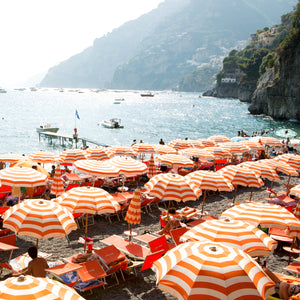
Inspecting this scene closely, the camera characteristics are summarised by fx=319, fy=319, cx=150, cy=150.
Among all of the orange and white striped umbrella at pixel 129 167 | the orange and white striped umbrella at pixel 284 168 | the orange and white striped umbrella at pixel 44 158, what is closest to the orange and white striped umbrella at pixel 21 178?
the orange and white striped umbrella at pixel 129 167

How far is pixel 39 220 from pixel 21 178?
154 inches

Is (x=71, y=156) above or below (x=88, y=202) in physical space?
below

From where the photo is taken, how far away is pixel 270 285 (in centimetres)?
552

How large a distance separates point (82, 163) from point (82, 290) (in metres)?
7.19

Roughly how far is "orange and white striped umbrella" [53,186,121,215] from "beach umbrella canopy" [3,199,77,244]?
0.83m

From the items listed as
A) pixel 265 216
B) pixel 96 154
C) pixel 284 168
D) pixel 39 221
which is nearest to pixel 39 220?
pixel 39 221

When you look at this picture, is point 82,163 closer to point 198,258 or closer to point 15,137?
point 198,258

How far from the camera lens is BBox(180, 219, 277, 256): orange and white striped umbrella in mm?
6953

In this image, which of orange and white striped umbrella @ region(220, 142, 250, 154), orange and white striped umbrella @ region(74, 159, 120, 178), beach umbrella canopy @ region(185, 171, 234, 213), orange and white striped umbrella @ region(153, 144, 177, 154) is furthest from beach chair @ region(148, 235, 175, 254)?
orange and white striped umbrella @ region(220, 142, 250, 154)

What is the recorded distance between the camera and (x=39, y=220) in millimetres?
7578

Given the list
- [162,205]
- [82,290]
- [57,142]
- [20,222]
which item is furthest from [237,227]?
A: [57,142]

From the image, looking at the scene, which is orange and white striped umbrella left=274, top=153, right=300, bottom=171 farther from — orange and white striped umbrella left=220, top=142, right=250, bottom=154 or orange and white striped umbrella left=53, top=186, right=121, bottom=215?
orange and white striped umbrella left=53, top=186, right=121, bottom=215

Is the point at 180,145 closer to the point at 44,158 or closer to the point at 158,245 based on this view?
the point at 44,158

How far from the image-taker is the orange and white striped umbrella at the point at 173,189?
35.3ft
